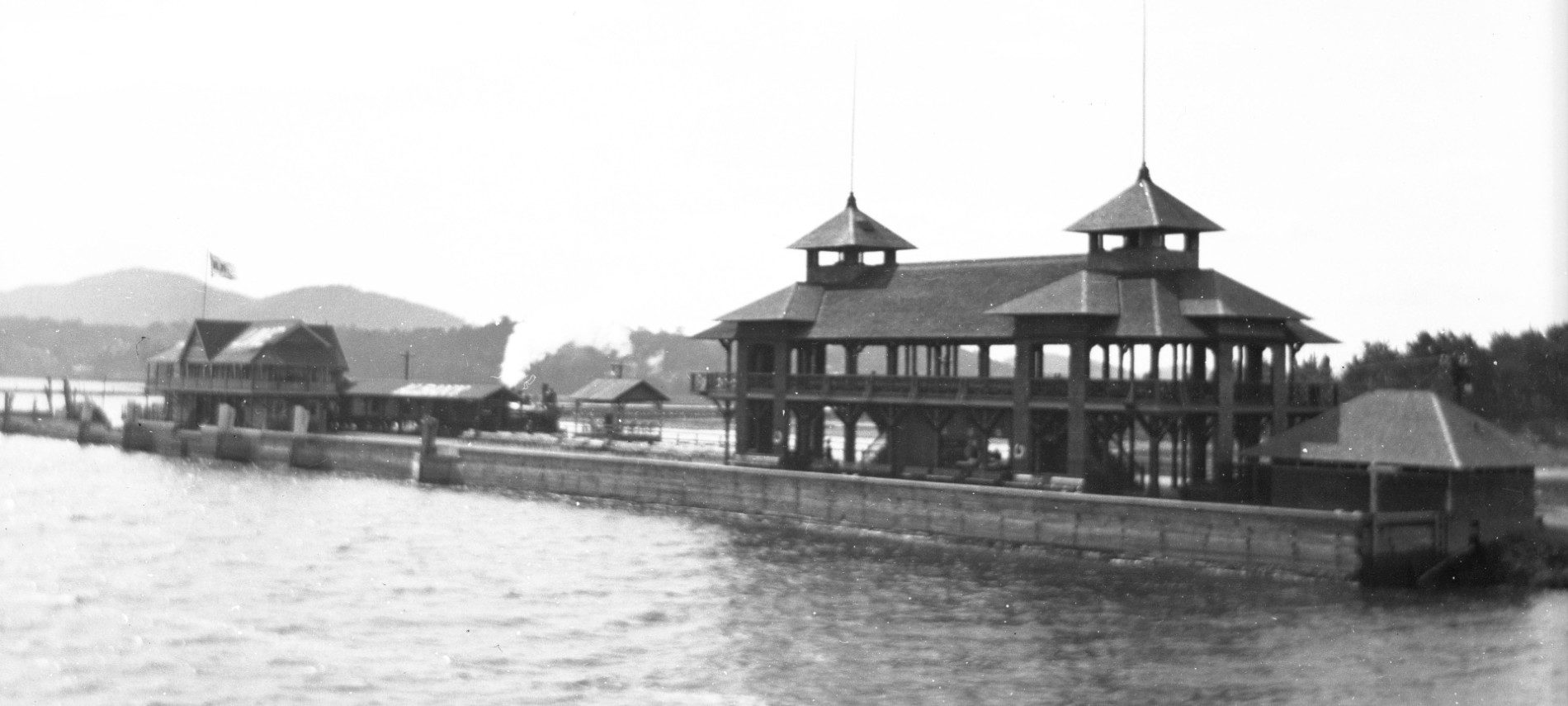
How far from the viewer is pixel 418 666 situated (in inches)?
1204

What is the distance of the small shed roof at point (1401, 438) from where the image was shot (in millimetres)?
42688

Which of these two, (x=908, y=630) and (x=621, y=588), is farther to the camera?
(x=621, y=588)

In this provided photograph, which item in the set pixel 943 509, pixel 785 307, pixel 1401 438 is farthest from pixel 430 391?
pixel 1401 438

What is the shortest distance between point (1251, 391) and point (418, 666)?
29831mm

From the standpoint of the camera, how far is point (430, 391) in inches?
3615

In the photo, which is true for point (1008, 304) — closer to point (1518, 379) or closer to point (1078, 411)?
point (1078, 411)

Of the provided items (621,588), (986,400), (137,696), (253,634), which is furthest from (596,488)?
(137,696)

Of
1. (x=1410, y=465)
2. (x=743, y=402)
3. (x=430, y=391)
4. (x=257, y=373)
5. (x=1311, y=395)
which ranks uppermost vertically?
(x=257, y=373)

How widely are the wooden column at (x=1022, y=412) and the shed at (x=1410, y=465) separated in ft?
28.1

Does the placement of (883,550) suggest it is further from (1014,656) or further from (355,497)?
(355,497)

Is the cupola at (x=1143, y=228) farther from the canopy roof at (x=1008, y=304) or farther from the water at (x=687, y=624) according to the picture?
the water at (x=687, y=624)

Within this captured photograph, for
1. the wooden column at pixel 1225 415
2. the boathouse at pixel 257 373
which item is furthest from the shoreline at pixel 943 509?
the boathouse at pixel 257 373

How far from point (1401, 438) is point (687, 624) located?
20646 millimetres

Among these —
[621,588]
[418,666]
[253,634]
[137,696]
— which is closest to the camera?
[137,696]
